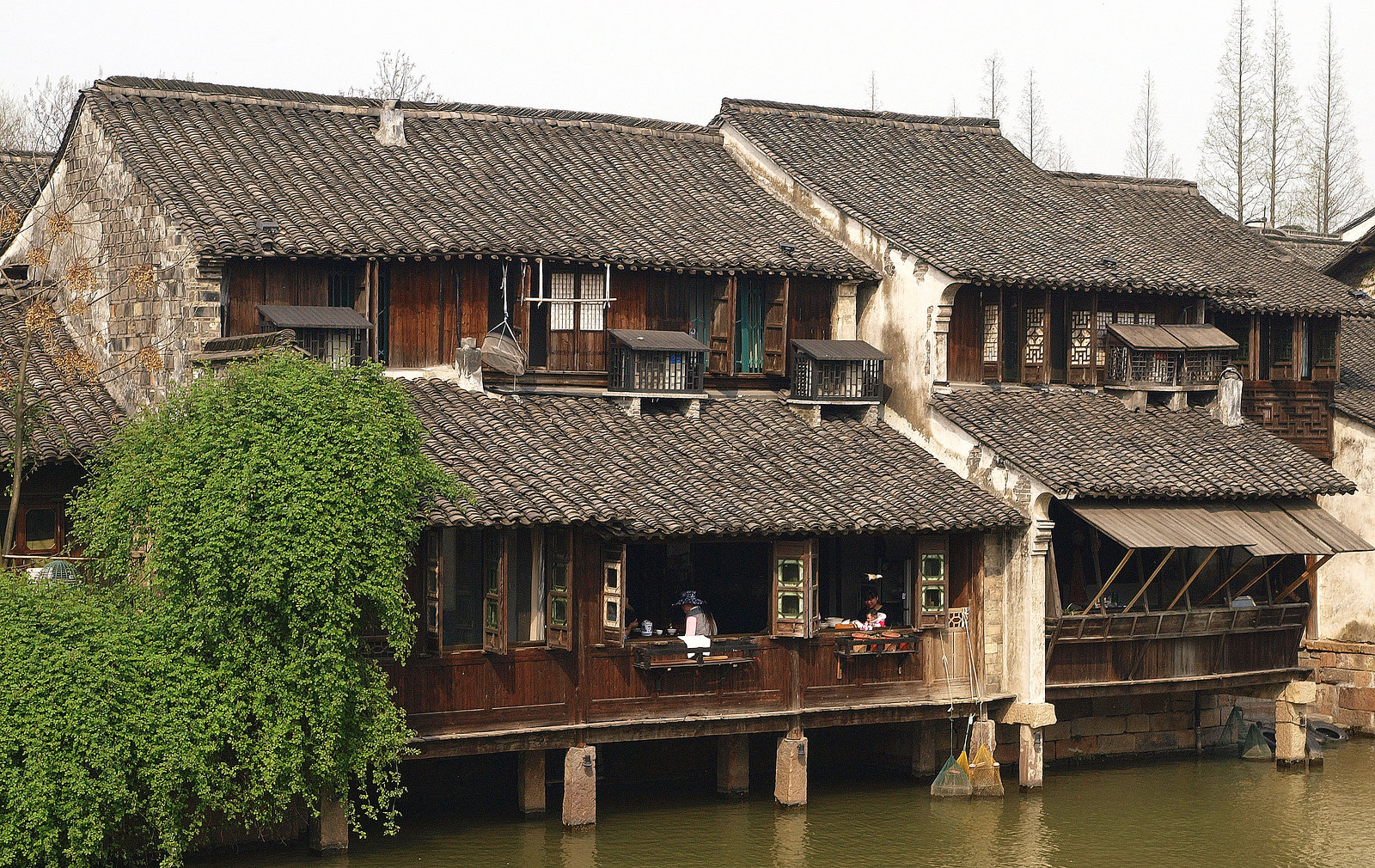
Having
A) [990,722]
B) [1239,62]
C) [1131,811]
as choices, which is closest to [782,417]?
[990,722]

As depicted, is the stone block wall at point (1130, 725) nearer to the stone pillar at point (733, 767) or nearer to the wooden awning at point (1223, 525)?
the wooden awning at point (1223, 525)

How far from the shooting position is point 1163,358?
3209 cm

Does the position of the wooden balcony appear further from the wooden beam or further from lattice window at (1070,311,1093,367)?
lattice window at (1070,311,1093,367)

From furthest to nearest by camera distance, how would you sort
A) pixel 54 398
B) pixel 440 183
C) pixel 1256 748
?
→ pixel 1256 748 < pixel 440 183 < pixel 54 398

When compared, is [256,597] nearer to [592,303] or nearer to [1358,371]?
[592,303]

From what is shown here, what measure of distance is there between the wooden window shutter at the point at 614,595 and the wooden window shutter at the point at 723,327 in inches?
230

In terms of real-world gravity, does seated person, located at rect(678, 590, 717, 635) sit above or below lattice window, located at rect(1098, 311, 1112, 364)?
below

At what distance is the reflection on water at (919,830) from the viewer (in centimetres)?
2408

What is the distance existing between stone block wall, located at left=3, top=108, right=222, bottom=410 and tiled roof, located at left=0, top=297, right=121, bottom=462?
0.45 meters

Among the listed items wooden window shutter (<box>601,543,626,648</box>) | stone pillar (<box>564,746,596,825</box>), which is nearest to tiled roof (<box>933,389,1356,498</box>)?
wooden window shutter (<box>601,543,626,648</box>)

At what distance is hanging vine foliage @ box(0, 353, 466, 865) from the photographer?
21000mm

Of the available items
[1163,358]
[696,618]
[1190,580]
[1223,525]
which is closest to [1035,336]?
[1163,358]

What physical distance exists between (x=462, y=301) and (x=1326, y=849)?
14317mm

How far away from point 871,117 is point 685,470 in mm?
11498
